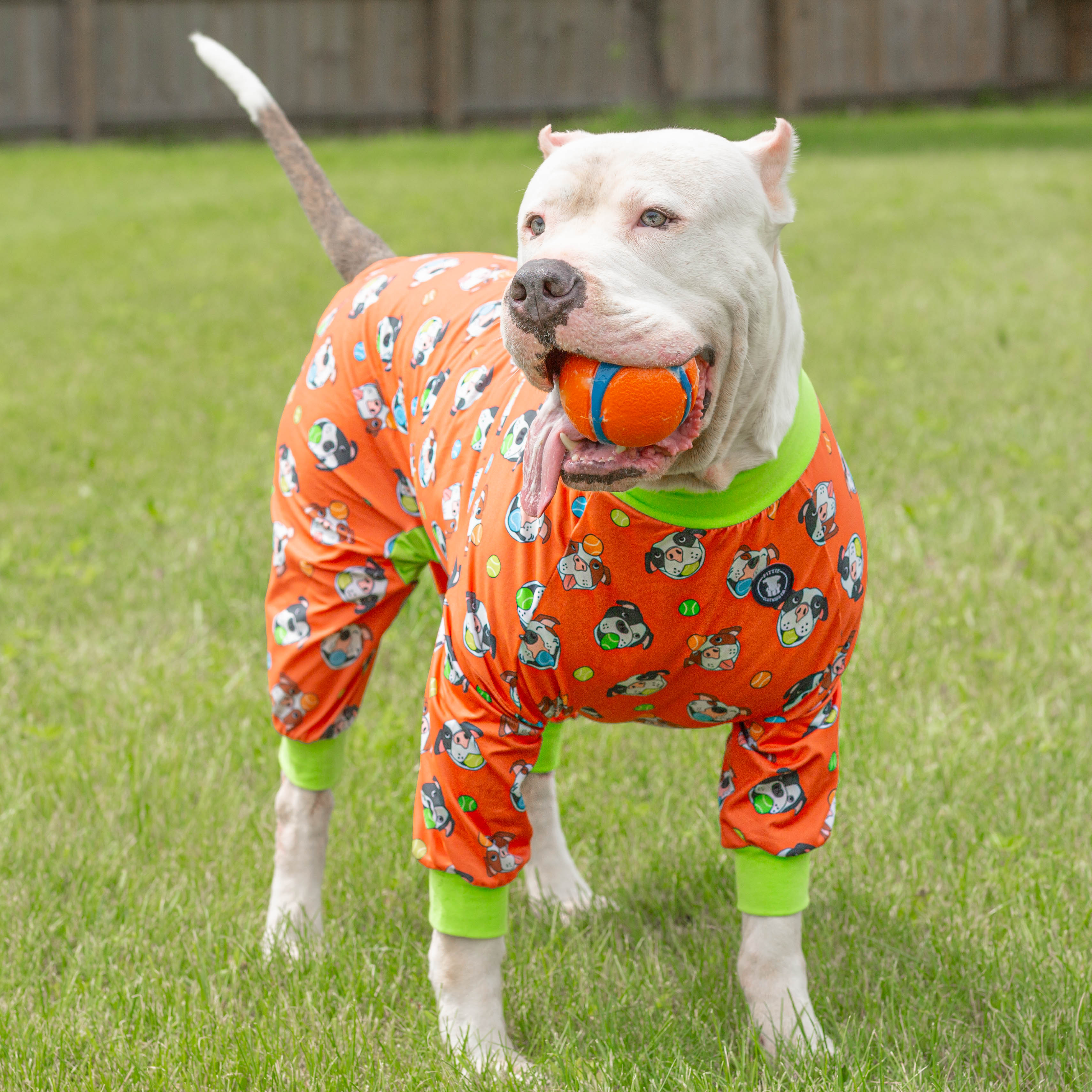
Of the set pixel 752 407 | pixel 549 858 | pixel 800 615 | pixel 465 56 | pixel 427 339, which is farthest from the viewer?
pixel 465 56

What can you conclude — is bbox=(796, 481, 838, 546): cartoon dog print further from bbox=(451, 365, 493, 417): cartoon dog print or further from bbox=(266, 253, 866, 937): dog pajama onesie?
bbox=(451, 365, 493, 417): cartoon dog print

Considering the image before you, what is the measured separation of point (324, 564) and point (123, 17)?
14346 mm

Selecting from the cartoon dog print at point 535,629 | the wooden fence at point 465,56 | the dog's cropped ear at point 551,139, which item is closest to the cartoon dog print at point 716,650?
the cartoon dog print at point 535,629

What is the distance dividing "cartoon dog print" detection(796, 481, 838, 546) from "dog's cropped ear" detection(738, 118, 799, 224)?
0.42m

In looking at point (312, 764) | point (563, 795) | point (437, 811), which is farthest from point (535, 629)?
point (563, 795)

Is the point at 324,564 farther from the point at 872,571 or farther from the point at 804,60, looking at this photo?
the point at 804,60

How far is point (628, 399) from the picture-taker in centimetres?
173

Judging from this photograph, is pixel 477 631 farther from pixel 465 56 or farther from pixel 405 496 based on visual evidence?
pixel 465 56

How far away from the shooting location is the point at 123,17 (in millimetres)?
14953

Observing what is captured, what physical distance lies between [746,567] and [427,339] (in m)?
0.90

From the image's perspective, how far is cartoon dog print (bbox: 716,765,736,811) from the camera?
233 cm

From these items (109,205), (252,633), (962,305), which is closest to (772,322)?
(252,633)

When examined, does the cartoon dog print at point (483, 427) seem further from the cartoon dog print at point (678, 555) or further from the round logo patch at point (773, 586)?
the round logo patch at point (773, 586)

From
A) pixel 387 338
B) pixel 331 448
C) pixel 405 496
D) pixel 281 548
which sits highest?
pixel 387 338
